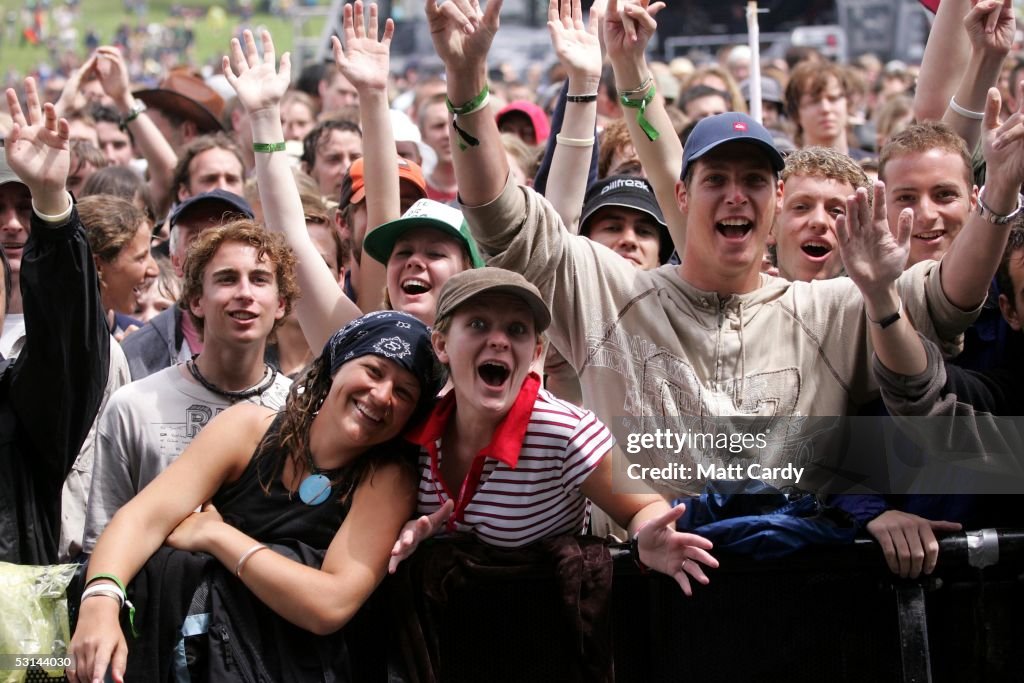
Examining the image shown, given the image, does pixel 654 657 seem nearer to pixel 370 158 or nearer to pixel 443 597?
pixel 443 597

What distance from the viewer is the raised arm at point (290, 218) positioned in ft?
14.0

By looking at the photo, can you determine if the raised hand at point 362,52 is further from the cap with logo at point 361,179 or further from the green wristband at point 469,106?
the green wristband at point 469,106

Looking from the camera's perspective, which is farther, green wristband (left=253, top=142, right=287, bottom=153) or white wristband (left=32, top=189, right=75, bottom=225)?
green wristband (left=253, top=142, right=287, bottom=153)

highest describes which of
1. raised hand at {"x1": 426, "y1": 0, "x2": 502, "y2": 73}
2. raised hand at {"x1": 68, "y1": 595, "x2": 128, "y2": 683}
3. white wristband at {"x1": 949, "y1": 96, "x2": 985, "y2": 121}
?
raised hand at {"x1": 426, "y1": 0, "x2": 502, "y2": 73}

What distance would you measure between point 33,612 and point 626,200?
2.34 meters

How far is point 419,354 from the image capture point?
134 inches

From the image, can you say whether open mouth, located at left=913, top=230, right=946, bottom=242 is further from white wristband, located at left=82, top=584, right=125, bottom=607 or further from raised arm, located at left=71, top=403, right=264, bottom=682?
white wristband, located at left=82, top=584, right=125, bottom=607

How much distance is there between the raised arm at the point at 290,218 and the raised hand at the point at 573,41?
1003mm

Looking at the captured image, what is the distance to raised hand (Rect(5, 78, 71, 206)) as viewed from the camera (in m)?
3.27

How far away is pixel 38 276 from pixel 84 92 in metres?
6.51

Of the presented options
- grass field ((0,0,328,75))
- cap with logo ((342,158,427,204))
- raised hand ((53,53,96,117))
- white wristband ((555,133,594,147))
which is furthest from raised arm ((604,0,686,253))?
grass field ((0,0,328,75))

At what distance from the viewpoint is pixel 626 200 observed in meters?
4.49

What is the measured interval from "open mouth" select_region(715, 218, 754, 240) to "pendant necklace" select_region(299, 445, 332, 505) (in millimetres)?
1270

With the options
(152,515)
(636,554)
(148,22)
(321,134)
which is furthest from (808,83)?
(148,22)
